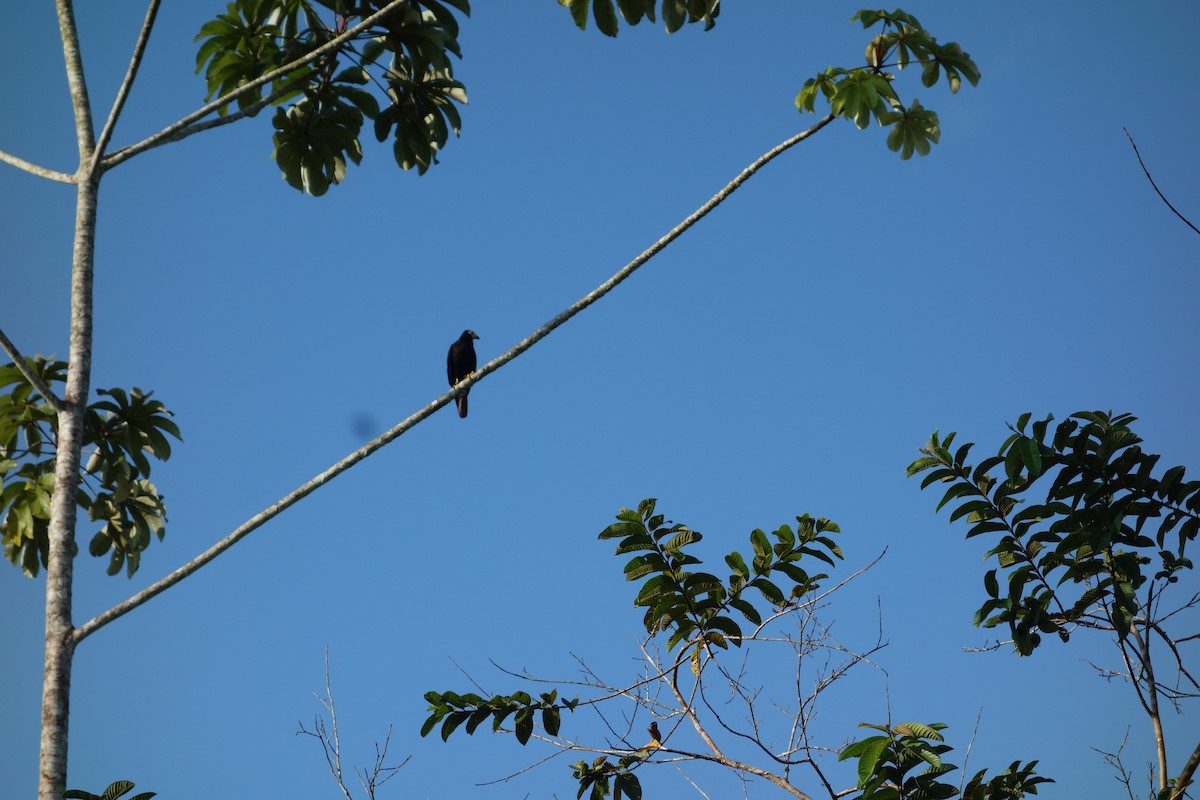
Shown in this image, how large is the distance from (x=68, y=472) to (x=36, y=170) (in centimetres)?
112

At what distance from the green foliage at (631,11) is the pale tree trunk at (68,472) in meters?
1.87

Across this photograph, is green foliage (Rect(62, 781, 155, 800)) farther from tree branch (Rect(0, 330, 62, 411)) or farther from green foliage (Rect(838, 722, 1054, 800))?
green foliage (Rect(838, 722, 1054, 800))

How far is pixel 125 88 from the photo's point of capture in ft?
11.3

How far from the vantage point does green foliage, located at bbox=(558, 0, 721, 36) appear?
4.27 meters

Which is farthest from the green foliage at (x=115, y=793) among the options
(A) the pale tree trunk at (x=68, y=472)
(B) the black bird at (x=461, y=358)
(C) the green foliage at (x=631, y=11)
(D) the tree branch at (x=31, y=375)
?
(B) the black bird at (x=461, y=358)

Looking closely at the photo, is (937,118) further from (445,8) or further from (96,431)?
(96,431)

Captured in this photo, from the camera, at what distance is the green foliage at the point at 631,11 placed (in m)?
4.27

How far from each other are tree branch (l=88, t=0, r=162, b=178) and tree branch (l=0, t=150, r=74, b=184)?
115mm

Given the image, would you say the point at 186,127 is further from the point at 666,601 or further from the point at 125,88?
the point at 666,601

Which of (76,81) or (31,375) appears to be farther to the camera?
(76,81)

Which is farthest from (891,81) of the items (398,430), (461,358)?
(461,358)

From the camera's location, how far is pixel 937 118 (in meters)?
4.73

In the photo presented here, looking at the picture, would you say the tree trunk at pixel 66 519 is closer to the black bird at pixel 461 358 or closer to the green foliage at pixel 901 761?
the green foliage at pixel 901 761

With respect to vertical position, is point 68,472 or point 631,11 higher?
point 631,11
